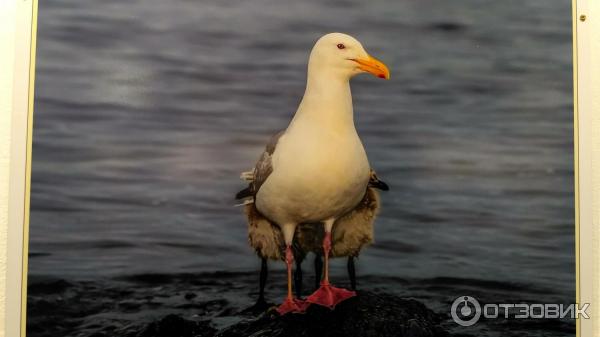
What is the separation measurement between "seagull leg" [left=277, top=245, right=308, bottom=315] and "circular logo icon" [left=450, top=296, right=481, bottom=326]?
0.35 meters

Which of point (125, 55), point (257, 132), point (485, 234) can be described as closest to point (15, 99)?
point (125, 55)

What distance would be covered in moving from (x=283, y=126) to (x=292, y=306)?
393mm

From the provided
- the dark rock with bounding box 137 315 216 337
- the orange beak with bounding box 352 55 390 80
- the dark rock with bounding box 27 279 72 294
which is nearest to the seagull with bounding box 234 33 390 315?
the orange beak with bounding box 352 55 390 80

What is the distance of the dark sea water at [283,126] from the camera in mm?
1322

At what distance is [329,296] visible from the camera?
1.30 m

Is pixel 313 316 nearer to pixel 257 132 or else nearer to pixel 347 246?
pixel 347 246

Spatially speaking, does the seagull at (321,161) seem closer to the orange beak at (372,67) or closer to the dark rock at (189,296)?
the orange beak at (372,67)

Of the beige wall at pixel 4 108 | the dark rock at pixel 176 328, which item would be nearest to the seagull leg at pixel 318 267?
the dark rock at pixel 176 328

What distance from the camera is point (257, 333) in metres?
1.26

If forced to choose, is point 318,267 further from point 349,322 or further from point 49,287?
point 49,287

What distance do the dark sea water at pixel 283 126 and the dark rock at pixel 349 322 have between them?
8cm

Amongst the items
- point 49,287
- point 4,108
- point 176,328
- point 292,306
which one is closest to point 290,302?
point 292,306

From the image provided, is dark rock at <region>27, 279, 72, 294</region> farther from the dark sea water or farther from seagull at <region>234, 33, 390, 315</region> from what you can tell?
seagull at <region>234, 33, 390, 315</region>

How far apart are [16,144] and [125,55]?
30 cm
